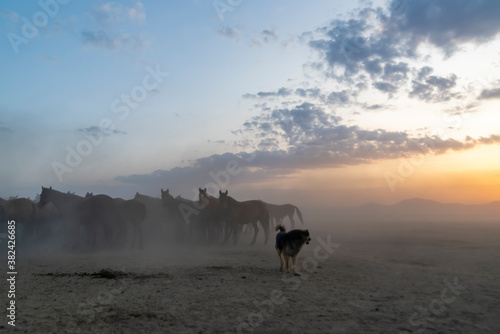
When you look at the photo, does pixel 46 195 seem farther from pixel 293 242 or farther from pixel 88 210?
pixel 293 242

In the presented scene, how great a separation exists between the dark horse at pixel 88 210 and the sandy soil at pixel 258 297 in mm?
4942

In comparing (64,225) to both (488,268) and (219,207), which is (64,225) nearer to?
Answer: (219,207)

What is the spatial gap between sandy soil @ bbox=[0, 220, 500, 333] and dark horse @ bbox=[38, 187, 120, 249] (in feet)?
16.2

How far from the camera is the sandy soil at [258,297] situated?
5602mm

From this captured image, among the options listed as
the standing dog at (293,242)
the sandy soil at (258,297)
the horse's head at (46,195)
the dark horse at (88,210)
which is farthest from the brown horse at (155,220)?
the standing dog at (293,242)

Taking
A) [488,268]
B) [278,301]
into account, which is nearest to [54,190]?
[278,301]

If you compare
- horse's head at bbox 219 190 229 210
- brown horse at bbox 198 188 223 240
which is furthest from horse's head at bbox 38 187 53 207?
horse's head at bbox 219 190 229 210

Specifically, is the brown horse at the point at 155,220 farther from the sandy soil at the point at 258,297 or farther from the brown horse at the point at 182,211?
the sandy soil at the point at 258,297

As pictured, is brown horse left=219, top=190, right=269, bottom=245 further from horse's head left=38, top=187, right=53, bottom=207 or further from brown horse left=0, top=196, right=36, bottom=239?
brown horse left=0, top=196, right=36, bottom=239

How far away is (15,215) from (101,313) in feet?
48.0

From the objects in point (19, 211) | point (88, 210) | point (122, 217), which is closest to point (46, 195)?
point (19, 211)

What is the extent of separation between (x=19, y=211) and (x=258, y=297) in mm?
15913

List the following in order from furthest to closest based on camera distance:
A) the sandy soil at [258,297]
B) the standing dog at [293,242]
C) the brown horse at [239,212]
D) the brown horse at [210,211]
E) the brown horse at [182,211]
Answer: the brown horse at [182,211] → the brown horse at [210,211] → the brown horse at [239,212] → the standing dog at [293,242] → the sandy soil at [258,297]

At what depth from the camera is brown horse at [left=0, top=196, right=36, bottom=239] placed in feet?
56.4
